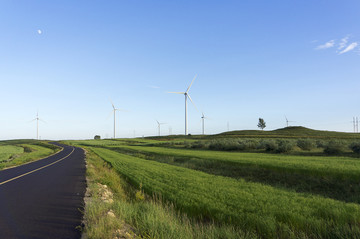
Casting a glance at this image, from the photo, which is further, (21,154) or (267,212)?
(21,154)

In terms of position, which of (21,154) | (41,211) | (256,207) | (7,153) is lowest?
(7,153)

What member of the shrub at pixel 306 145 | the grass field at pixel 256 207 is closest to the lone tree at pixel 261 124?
the shrub at pixel 306 145

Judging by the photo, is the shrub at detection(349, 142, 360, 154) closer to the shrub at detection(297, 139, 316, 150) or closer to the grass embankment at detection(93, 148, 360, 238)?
the shrub at detection(297, 139, 316, 150)

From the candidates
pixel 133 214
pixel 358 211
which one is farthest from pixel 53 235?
pixel 358 211

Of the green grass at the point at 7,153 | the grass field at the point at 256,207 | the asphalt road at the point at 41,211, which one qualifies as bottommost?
the green grass at the point at 7,153

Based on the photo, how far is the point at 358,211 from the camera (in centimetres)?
880

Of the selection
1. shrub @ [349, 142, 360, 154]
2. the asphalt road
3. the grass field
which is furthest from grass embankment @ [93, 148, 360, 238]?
shrub @ [349, 142, 360, 154]

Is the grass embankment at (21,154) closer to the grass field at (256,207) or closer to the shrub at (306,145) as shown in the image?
the grass field at (256,207)

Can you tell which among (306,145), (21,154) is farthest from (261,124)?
(21,154)

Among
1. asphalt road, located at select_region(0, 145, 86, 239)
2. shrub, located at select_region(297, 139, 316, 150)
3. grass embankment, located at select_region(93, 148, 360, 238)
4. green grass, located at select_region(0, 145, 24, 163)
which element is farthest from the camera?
green grass, located at select_region(0, 145, 24, 163)

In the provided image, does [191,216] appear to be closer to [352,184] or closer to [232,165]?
[352,184]

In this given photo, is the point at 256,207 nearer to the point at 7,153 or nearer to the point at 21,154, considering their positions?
the point at 21,154

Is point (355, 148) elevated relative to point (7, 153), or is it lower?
elevated

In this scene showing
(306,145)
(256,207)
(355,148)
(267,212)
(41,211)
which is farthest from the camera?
(306,145)
